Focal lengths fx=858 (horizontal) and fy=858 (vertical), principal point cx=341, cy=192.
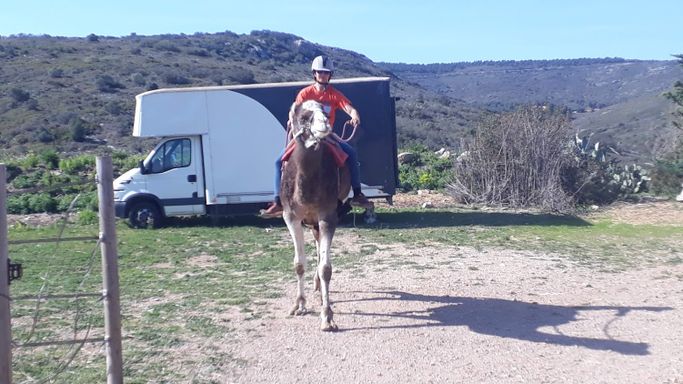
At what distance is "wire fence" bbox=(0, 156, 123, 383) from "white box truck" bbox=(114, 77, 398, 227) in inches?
165

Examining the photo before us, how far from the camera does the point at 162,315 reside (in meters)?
9.22

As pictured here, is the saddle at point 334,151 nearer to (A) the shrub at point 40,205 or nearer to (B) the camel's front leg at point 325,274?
(B) the camel's front leg at point 325,274

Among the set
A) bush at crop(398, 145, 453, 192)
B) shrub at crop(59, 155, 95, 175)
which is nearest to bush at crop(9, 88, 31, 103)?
shrub at crop(59, 155, 95, 175)

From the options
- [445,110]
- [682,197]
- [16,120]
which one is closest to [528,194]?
[682,197]

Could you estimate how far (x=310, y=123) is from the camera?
8.28 meters

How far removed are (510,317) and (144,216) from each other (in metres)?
10.6

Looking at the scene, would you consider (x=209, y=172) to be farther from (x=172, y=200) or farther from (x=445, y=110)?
(x=445, y=110)

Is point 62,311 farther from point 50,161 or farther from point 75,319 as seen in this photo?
point 50,161

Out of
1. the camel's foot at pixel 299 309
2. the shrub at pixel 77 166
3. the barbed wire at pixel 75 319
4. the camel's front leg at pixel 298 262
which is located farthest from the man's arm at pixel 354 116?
the shrub at pixel 77 166

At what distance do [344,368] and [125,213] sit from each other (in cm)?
1134

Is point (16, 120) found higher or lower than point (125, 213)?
higher

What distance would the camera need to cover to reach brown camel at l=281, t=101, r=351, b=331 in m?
8.34

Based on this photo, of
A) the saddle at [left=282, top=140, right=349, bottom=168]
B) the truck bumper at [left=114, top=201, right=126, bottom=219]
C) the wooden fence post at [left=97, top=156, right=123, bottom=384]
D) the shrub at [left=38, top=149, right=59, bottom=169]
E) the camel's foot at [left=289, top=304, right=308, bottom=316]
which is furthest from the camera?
the shrub at [left=38, top=149, right=59, bottom=169]

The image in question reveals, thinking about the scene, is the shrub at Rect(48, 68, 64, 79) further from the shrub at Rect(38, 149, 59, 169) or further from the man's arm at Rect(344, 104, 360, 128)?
the man's arm at Rect(344, 104, 360, 128)
